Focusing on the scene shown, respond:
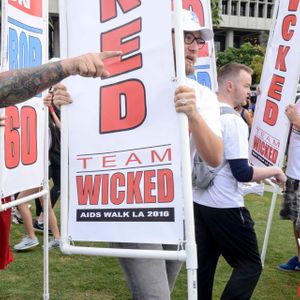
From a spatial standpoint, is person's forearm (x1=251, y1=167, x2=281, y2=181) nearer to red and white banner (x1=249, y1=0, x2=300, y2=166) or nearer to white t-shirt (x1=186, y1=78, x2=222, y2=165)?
white t-shirt (x1=186, y1=78, x2=222, y2=165)

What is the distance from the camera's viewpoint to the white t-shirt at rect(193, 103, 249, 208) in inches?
113

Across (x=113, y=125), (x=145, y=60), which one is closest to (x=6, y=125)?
(x=113, y=125)

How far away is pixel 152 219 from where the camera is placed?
2.06 meters

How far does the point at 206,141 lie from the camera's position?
212cm

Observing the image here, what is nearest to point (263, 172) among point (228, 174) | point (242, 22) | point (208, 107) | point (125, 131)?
point (228, 174)

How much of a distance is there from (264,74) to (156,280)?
2760 millimetres

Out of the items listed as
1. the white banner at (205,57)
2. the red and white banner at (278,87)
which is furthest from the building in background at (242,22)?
the red and white banner at (278,87)

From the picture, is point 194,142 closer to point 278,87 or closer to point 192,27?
point 192,27

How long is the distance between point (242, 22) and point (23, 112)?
59049mm

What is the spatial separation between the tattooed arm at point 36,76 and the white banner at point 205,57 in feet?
8.98

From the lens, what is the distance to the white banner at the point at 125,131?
2027mm

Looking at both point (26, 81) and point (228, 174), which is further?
point (228, 174)

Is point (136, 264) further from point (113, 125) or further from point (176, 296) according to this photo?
point (176, 296)

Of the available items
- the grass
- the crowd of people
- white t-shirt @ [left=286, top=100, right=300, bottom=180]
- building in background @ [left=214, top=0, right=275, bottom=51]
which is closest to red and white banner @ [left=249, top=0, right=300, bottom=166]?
the crowd of people
